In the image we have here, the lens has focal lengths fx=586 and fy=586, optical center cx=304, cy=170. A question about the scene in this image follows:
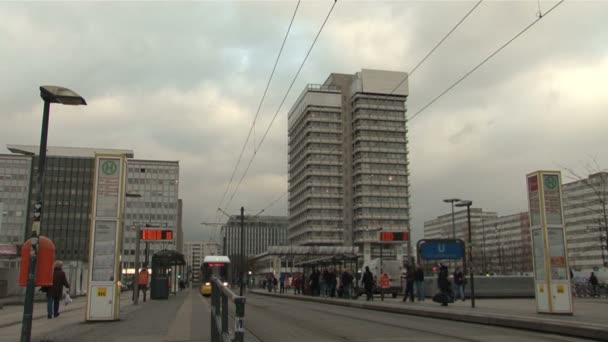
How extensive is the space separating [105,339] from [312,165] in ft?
436

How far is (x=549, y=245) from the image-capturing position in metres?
18.7

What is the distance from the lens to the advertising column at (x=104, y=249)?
16.7m

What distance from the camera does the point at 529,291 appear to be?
34781 mm

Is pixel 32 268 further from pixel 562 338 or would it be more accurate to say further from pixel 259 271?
pixel 259 271

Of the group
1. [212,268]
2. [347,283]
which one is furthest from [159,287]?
[347,283]

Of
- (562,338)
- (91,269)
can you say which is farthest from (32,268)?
(562,338)

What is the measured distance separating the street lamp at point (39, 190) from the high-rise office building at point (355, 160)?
131576 millimetres

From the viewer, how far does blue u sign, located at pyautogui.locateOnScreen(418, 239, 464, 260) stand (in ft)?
81.3

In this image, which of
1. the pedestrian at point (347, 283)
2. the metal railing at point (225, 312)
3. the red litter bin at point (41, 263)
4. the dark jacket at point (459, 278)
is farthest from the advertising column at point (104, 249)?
the pedestrian at point (347, 283)

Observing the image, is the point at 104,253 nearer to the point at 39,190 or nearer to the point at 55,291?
the point at 55,291

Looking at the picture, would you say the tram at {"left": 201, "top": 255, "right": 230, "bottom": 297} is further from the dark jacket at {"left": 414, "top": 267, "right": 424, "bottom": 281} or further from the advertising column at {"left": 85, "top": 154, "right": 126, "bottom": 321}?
the advertising column at {"left": 85, "top": 154, "right": 126, "bottom": 321}

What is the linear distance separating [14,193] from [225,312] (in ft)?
450

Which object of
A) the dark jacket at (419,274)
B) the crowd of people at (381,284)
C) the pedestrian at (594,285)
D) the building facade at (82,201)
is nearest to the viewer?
the crowd of people at (381,284)

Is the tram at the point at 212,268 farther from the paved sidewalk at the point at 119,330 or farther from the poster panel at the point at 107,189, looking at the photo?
the poster panel at the point at 107,189
